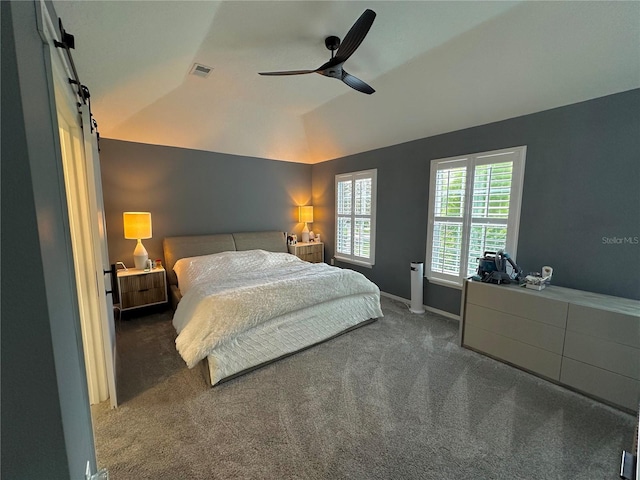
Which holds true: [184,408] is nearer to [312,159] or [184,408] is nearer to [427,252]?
[427,252]

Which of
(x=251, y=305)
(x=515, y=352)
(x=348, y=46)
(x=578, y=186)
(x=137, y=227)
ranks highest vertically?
(x=348, y=46)

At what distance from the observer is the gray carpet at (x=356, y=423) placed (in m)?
1.52

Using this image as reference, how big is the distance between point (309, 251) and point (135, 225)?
2894mm

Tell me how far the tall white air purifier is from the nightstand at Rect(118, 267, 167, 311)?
3484 mm

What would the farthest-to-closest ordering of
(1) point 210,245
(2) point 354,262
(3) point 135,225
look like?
(2) point 354,262, (1) point 210,245, (3) point 135,225

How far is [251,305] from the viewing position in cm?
237

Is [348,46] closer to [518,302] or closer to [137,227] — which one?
[518,302]

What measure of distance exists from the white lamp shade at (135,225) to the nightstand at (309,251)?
242cm

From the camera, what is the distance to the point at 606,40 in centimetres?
196

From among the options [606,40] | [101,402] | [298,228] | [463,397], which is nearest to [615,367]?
[463,397]

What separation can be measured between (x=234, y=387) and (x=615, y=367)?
2.97 meters

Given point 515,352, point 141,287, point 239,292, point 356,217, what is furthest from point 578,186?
point 141,287

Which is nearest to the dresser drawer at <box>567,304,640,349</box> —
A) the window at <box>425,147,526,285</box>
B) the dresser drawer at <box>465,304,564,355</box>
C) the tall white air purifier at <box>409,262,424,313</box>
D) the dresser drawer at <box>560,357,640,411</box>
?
the dresser drawer at <box>465,304,564,355</box>

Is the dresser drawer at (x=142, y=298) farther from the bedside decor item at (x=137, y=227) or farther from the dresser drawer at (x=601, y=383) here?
the dresser drawer at (x=601, y=383)
